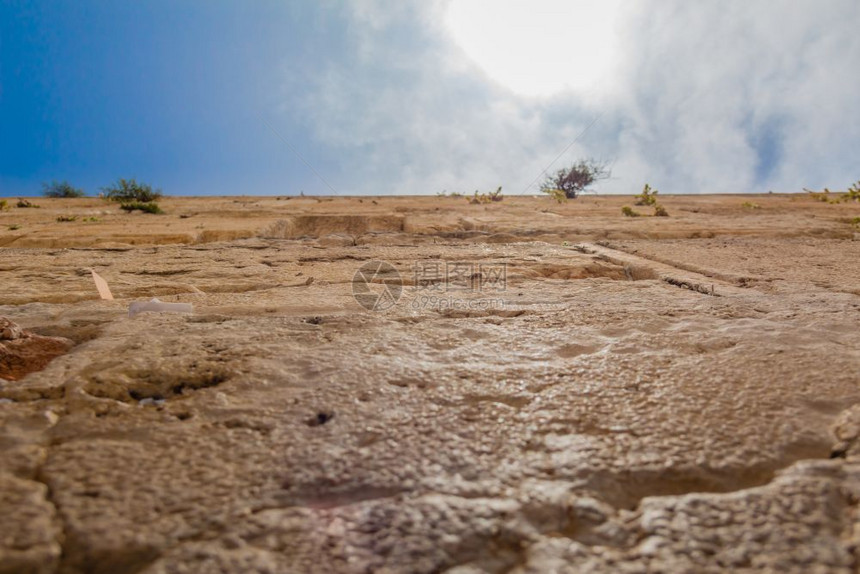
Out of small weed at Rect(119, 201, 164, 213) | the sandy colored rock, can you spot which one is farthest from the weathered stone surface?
small weed at Rect(119, 201, 164, 213)

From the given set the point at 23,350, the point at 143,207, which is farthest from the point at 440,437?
the point at 143,207

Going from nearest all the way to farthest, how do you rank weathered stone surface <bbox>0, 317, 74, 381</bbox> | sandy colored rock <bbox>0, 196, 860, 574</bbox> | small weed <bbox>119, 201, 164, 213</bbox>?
sandy colored rock <bbox>0, 196, 860, 574</bbox>
weathered stone surface <bbox>0, 317, 74, 381</bbox>
small weed <bbox>119, 201, 164, 213</bbox>

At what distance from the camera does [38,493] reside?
56 centimetres

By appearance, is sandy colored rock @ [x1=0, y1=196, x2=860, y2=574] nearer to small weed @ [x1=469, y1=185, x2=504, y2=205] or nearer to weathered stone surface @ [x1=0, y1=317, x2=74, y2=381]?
weathered stone surface @ [x1=0, y1=317, x2=74, y2=381]

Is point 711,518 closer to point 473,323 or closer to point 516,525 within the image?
point 516,525

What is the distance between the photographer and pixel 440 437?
69 centimetres

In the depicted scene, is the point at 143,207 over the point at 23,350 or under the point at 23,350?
over

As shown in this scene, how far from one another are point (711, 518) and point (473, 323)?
767 millimetres

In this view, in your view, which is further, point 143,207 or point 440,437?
point 143,207

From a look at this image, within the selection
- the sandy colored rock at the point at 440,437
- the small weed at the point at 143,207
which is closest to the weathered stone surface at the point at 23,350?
the sandy colored rock at the point at 440,437

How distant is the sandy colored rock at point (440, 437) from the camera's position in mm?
500

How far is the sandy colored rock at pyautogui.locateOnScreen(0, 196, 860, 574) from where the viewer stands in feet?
1.64

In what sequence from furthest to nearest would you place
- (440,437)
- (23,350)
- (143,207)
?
1. (143,207)
2. (23,350)
3. (440,437)

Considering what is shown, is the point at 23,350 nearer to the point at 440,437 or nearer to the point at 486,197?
the point at 440,437
